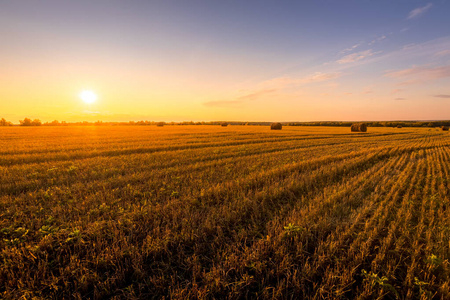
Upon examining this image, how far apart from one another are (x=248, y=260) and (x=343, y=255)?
1726 mm

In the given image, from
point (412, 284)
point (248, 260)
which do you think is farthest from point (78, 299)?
point (412, 284)

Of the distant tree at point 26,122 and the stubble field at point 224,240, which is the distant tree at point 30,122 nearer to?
the distant tree at point 26,122

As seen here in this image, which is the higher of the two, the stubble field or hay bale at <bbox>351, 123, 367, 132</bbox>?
hay bale at <bbox>351, 123, 367, 132</bbox>

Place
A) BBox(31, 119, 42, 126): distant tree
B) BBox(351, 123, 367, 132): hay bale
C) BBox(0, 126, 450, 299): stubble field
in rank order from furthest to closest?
BBox(31, 119, 42, 126): distant tree
BBox(351, 123, 367, 132): hay bale
BBox(0, 126, 450, 299): stubble field

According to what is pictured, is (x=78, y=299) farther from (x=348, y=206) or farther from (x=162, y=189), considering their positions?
(x=348, y=206)

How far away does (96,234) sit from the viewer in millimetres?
3805

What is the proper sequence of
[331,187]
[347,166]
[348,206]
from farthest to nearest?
1. [347,166]
2. [331,187]
3. [348,206]

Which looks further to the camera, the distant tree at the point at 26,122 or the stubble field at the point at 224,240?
the distant tree at the point at 26,122

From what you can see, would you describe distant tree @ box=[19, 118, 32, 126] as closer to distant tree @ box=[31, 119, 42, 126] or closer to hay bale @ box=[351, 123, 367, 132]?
distant tree @ box=[31, 119, 42, 126]

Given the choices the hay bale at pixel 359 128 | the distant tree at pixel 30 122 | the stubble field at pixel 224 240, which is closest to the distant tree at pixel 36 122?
the distant tree at pixel 30 122

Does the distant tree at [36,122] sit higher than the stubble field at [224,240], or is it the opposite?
the distant tree at [36,122]

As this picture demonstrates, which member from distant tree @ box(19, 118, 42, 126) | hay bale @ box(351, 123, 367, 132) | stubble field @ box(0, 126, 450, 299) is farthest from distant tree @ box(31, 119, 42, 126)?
hay bale @ box(351, 123, 367, 132)

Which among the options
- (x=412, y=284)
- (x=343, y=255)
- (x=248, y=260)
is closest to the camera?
(x=412, y=284)

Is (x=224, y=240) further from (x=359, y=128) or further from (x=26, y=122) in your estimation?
(x=26, y=122)
